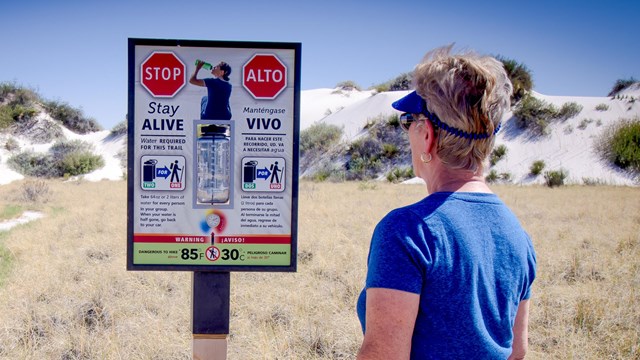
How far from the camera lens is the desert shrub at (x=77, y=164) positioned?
1185 inches

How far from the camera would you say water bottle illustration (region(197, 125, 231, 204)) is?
2299mm

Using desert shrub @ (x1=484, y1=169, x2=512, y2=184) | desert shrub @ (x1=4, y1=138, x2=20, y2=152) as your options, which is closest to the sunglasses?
desert shrub @ (x1=484, y1=169, x2=512, y2=184)

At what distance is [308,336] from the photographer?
4008mm

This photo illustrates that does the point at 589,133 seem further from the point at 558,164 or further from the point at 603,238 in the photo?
the point at 603,238

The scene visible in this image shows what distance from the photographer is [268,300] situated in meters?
4.83

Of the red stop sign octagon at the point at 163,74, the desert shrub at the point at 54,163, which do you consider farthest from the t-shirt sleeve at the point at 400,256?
the desert shrub at the point at 54,163

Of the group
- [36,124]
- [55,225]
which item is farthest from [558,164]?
[36,124]

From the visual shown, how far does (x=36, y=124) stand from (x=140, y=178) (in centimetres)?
3879

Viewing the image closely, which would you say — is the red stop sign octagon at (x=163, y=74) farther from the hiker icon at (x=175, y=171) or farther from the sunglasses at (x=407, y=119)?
the sunglasses at (x=407, y=119)

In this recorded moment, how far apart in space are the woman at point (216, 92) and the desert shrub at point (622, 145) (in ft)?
81.8

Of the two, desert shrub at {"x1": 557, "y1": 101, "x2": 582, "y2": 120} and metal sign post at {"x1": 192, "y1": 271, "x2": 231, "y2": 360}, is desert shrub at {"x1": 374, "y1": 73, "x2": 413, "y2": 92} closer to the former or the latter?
desert shrub at {"x1": 557, "y1": 101, "x2": 582, "y2": 120}

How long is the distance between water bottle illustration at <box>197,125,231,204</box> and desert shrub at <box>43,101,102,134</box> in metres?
40.8

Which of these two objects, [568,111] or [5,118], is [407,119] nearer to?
[568,111]

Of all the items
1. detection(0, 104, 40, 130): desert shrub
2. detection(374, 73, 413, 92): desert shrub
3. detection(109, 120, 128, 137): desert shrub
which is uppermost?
detection(374, 73, 413, 92): desert shrub
